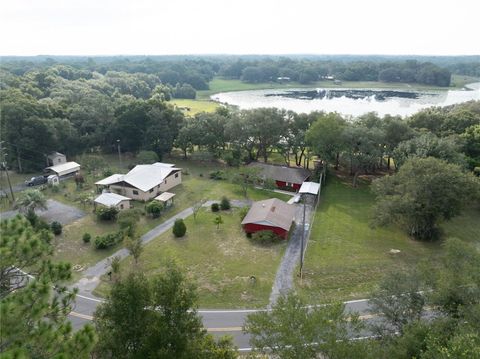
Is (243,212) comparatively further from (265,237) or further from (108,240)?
→ (108,240)

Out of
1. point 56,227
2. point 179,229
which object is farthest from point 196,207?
point 56,227

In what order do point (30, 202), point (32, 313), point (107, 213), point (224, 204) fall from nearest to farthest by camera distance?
point (32, 313), point (30, 202), point (107, 213), point (224, 204)

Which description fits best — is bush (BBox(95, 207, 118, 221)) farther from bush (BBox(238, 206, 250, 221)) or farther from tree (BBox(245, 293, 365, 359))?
tree (BBox(245, 293, 365, 359))

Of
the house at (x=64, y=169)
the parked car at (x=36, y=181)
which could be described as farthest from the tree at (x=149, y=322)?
the house at (x=64, y=169)

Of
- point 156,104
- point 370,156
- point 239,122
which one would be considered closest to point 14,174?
point 156,104

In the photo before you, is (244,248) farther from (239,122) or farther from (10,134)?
(10,134)
